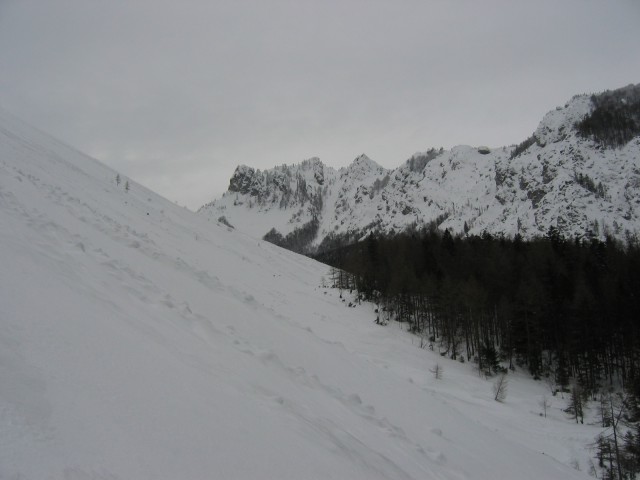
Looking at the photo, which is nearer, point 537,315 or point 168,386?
point 168,386

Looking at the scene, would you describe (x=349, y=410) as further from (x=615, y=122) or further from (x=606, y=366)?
(x=615, y=122)

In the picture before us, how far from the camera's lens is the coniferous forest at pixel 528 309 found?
41.1 metres

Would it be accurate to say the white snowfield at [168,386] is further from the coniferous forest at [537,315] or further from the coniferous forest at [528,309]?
the coniferous forest at [528,309]

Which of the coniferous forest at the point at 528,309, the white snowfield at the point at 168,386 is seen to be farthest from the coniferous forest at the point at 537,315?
the white snowfield at the point at 168,386

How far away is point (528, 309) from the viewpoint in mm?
42156

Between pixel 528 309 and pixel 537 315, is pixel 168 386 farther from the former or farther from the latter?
pixel 537 315

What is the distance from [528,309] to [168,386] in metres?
45.8

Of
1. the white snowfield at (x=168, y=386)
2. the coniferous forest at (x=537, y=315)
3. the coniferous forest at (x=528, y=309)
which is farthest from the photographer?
the coniferous forest at (x=528, y=309)

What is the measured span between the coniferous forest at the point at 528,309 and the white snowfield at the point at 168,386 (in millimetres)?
32828

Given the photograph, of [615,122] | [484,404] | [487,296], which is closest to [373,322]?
[487,296]

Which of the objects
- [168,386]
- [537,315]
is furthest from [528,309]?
[168,386]

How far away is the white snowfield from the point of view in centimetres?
359

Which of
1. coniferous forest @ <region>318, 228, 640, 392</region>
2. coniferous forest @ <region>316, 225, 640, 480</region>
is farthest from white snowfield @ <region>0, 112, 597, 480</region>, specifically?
coniferous forest @ <region>318, 228, 640, 392</region>

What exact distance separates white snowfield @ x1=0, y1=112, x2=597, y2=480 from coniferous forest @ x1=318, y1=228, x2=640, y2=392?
32828 mm
